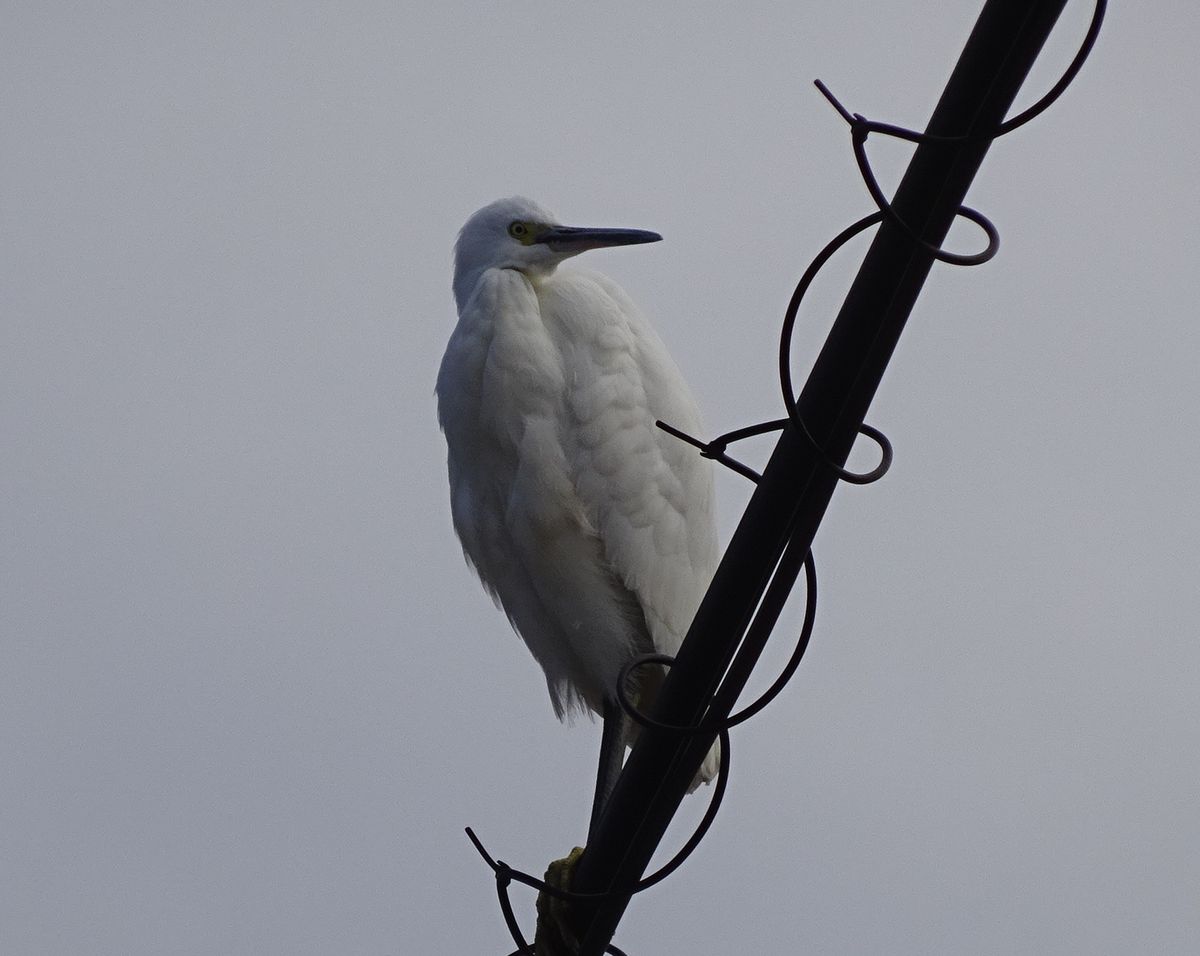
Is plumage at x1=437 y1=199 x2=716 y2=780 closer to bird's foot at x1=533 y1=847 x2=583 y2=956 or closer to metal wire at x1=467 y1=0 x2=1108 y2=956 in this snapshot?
bird's foot at x1=533 y1=847 x2=583 y2=956

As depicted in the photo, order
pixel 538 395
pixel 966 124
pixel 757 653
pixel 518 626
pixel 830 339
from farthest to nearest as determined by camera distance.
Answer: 1. pixel 518 626
2. pixel 538 395
3. pixel 757 653
4. pixel 830 339
5. pixel 966 124

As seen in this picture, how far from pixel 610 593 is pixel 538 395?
1.84 feet

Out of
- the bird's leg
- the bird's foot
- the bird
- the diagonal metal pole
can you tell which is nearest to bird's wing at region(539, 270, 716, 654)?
the bird

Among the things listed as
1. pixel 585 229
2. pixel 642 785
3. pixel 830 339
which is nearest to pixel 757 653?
pixel 642 785

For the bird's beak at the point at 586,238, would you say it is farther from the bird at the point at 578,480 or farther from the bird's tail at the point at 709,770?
the bird's tail at the point at 709,770

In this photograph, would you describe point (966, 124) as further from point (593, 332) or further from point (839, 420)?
point (593, 332)

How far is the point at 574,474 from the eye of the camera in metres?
4.00

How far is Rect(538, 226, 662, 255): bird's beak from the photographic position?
443 cm

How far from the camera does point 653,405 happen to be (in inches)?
163

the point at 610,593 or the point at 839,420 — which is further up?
the point at 610,593

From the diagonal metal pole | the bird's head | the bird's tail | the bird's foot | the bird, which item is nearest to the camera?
the diagonal metal pole

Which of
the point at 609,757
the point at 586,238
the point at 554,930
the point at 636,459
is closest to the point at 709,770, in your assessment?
the point at 609,757

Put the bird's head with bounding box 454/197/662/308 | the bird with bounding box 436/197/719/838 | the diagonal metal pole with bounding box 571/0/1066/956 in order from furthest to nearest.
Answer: the bird's head with bounding box 454/197/662/308
the bird with bounding box 436/197/719/838
the diagonal metal pole with bounding box 571/0/1066/956

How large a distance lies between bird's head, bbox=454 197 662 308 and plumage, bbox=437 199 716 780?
0.02 m
